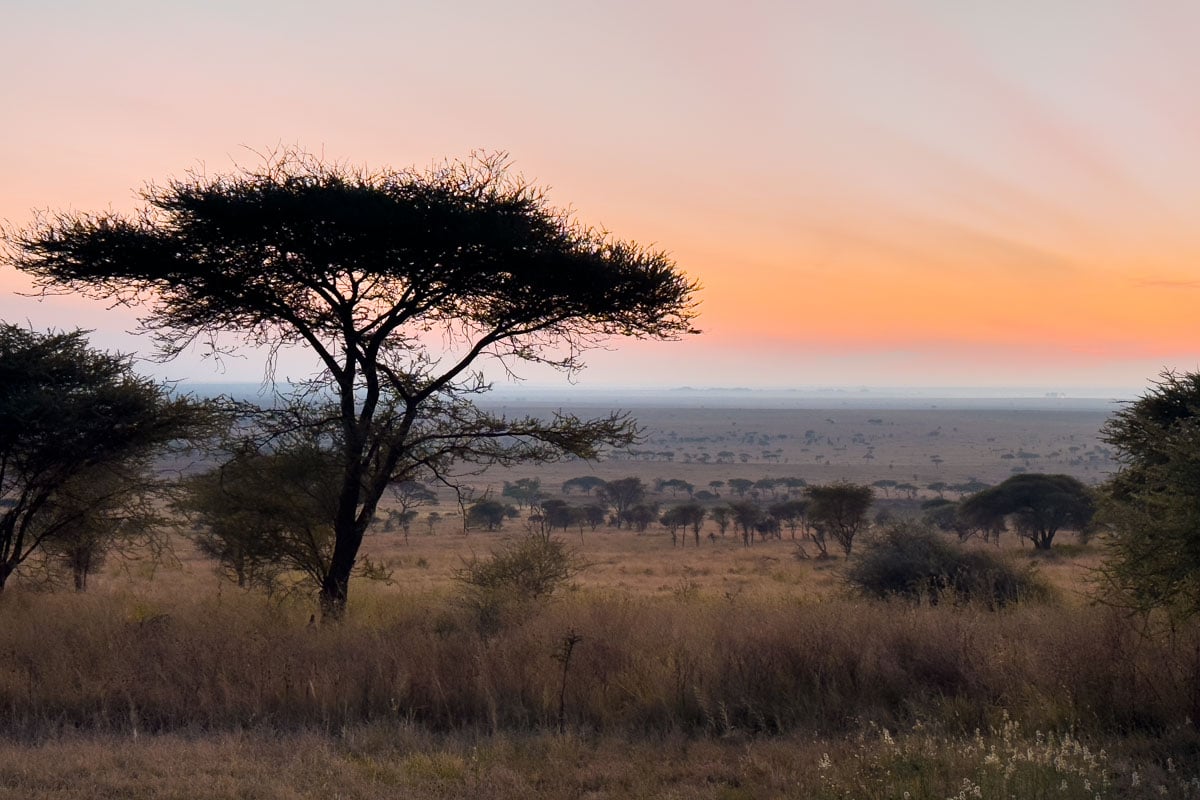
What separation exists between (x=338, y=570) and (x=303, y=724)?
156 inches

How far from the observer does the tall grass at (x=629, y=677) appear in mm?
6285

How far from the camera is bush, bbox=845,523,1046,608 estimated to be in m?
13.2

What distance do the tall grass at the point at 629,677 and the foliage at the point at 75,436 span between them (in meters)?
2.95

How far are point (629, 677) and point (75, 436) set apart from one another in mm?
7806

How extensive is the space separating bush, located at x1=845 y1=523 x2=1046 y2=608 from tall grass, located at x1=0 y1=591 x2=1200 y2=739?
512 cm

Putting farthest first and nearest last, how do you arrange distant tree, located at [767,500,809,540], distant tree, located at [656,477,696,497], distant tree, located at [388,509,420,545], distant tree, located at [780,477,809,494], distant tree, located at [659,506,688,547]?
distant tree, located at [656,477,696,497] < distant tree, located at [780,477,809,494] < distant tree, located at [388,509,420,545] < distant tree, located at [767,500,809,540] < distant tree, located at [659,506,688,547]

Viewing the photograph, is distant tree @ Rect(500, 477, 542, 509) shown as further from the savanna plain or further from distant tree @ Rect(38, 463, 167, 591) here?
the savanna plain

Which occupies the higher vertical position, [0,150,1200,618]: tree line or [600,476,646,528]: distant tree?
[0,150,1200,618]: tree line

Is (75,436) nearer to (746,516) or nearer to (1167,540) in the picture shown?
(1167,540)

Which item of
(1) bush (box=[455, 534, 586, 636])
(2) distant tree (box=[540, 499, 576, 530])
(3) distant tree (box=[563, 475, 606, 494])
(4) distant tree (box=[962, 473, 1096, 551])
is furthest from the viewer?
(3) distant tree (box=[563, 475, 606, 494])

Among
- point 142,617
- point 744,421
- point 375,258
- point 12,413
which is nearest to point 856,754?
point 375,258

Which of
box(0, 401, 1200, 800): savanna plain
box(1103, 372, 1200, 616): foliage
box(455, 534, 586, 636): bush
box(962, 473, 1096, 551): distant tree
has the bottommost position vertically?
box(962, 473, 1096, 551): distant tree

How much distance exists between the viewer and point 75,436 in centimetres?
1054

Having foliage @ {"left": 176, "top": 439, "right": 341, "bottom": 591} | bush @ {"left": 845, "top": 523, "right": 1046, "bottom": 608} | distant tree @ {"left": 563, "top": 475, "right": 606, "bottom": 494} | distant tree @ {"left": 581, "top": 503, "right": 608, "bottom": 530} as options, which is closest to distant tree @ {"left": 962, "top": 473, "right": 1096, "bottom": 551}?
bush @ {"left": 845, "top": 523, "right": 1046, "bottom": 608}
